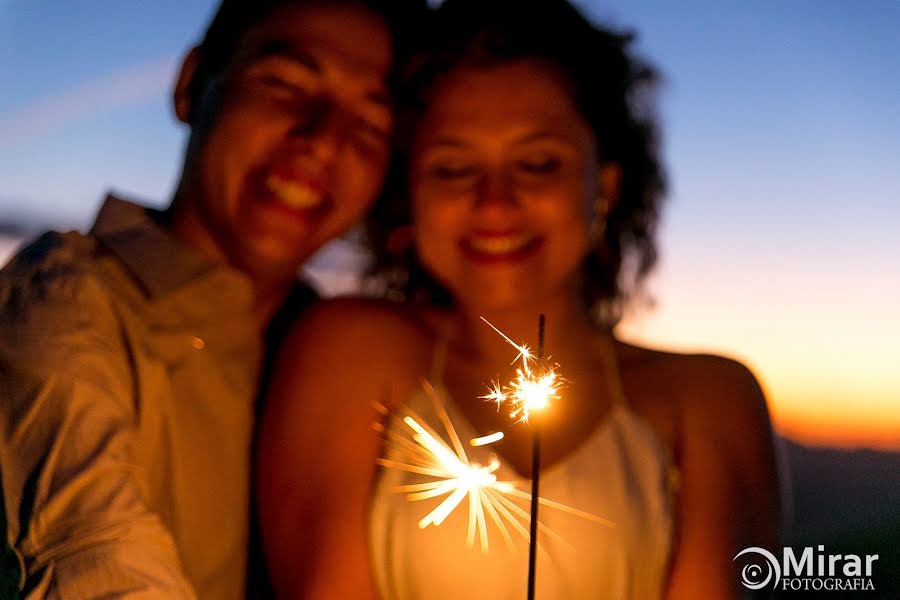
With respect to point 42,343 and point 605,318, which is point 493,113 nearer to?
point 605,318

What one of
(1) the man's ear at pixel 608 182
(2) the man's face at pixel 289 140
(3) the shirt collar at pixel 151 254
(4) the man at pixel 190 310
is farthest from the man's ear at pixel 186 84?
(1) the man's ear at pixel 608 182

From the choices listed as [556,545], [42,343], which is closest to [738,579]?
[556,545]

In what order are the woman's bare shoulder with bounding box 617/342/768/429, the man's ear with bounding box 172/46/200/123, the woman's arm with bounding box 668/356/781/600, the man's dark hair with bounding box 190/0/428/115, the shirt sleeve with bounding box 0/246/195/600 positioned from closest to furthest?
the shirt sleeve with bounding box 0/246/195/600 < the woman's arm with bounding box 668/356/781/600 < the woman's bare shoulder with bounding box 617/342/768/429 < the man's dark hair with bounding box 190/0/428/115 < the man's ear with bounding box 172/46/200/123

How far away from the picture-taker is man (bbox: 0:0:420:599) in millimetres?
1095

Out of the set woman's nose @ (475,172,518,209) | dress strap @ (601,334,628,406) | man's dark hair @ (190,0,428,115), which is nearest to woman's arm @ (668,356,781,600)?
dress strap @ (601,334,628,406)

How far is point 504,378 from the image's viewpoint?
60.0 inches

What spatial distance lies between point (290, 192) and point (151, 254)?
268mm

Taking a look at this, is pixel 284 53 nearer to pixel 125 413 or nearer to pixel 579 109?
pixel 579 109

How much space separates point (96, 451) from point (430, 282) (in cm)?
86

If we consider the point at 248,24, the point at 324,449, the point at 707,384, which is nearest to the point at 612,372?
the point at 707,384

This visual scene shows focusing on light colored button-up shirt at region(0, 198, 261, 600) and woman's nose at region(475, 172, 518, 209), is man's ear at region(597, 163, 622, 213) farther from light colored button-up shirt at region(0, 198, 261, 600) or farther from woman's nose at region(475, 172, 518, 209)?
light colored button-up shirt at region(0, 198, 261, 600)

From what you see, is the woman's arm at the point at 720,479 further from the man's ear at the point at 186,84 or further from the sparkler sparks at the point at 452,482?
the man's ear at the point at 186,84

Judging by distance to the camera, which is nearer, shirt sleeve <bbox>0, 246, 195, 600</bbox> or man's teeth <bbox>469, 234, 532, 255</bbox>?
shirt sleeve <bbox>0, 246, 195, 600</bbox>

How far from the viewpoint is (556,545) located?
4.44 ft
